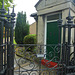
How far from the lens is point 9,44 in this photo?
191 centimetres

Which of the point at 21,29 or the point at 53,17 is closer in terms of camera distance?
the point at 53,17

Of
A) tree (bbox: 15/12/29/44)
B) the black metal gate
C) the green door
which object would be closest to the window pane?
the green door

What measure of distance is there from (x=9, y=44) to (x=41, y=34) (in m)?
3.10

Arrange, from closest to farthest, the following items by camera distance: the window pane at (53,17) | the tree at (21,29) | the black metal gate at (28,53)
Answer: the black metal gate at (28,53)
the window pane at (53,17)
the tree at (21,29)

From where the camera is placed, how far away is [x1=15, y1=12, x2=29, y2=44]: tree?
10680 mm

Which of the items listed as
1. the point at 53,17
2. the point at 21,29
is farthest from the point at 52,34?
the point at 21,29

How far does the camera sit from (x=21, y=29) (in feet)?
35.0

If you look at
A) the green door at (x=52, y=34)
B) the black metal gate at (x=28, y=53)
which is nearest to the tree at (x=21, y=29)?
the green door at (x=52, y=34)

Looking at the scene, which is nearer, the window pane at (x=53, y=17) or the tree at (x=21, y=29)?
the window pane at (x=53, y=17)

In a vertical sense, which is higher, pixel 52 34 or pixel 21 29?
pixel 21 29

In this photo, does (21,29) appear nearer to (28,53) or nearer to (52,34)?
(52,34)

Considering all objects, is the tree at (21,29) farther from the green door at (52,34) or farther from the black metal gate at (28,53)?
the black metal gate at (28,53)

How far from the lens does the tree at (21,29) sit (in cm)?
1068

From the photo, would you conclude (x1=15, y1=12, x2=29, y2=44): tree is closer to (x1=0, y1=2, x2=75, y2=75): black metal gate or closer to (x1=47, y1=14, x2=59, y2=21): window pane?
(x1=47, y1=14, x2=59, y2=21): window pane
